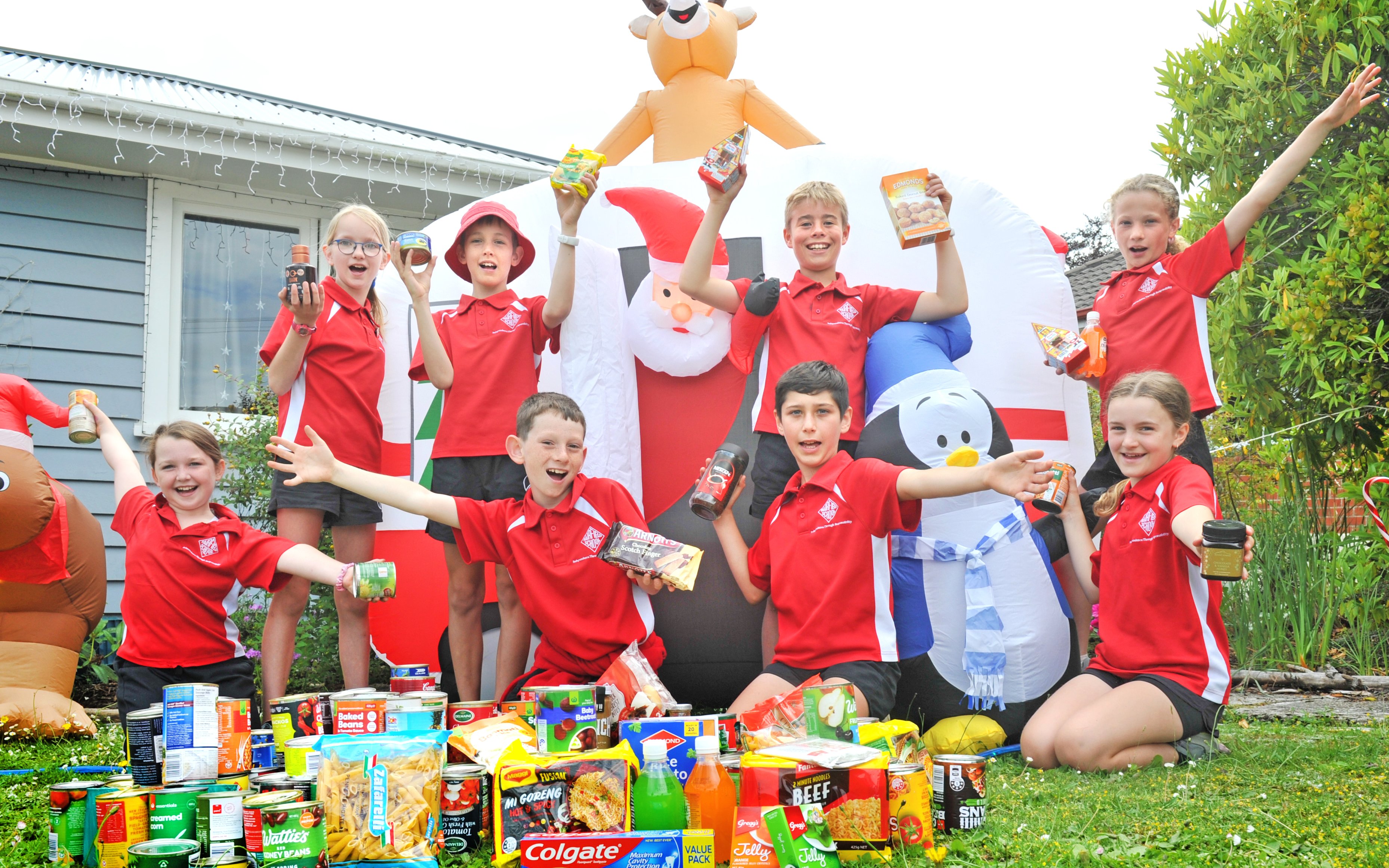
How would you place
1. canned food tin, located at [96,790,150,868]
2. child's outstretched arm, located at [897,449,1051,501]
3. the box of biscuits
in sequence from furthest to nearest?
the box of biscuits
child's outstretched arm, located at [897,449,1051,501]
canned food tin, located at [96,790,150,868]

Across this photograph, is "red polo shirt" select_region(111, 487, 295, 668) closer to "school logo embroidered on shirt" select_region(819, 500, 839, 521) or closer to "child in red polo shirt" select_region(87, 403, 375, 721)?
"child in red polo shirt" select_region(87, 403, 375, 721)

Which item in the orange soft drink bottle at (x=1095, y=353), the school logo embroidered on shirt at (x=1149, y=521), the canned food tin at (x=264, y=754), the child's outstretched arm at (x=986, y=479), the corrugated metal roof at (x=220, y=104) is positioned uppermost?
the corrugated metal roof at (x=220, y=104)

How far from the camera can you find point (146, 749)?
8.04 ft

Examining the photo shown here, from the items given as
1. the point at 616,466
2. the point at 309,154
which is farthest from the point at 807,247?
the point at 309,154

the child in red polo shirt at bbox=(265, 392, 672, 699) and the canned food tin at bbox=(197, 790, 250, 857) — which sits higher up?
the child in red polo shirt at bbox=(265, 392, 672, 699)

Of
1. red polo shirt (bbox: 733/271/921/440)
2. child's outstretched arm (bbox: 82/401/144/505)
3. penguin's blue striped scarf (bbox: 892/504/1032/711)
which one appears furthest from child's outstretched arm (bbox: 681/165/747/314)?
child's outstretched arm (bbox: 82/401/144/505)

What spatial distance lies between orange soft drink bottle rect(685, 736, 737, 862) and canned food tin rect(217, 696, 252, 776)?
1182mm

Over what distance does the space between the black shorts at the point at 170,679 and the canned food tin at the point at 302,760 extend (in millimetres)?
1201

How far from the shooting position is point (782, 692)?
320cm

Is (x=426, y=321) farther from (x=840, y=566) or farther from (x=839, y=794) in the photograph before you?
(x=839, y=794)

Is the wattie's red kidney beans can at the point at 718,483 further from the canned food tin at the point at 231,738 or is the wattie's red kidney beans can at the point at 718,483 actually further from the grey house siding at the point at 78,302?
the grey house siding at the point at 78,302

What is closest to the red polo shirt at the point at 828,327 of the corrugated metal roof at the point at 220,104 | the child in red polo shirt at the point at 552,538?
the child in red polo shirt at the point at 552,538

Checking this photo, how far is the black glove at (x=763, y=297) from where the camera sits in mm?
3686

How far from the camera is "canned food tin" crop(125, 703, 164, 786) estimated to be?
8.04 ft
